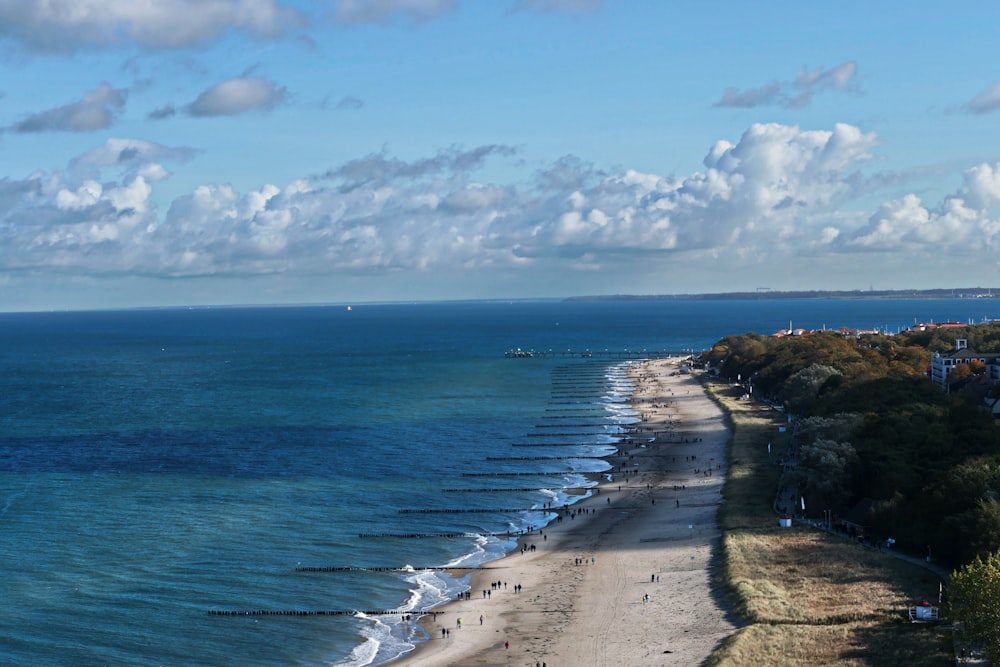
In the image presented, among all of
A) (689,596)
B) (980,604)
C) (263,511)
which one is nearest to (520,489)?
(263,511)

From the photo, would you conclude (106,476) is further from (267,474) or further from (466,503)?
(466,503)

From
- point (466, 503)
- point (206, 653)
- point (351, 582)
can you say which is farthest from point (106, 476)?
point (206, 653)

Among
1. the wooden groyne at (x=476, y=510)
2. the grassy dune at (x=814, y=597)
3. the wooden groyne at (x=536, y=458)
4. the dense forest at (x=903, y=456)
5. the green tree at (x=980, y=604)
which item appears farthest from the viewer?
the wooden groyne at (x=536, y=458)

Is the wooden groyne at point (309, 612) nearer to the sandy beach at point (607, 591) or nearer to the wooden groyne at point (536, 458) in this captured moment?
the sandy beach at point (607, 591)

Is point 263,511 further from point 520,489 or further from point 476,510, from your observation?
point 520,489

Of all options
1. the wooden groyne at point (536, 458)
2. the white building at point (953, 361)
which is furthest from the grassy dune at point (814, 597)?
the white building at point (953, 361)

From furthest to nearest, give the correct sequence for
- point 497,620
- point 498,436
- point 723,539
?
point 498,436, point 723,539, point 497,620
